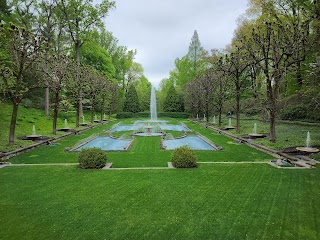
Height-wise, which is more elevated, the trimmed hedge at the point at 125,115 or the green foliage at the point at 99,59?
the green foliage at the point at 99,59

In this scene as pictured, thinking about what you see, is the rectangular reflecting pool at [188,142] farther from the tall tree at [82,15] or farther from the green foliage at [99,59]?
the green foliage at [99,59]

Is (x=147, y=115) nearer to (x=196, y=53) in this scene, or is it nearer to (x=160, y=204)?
(x=196, y=53)

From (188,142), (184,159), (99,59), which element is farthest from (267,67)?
(99,59)

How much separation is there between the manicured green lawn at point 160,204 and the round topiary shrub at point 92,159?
0.41 metres

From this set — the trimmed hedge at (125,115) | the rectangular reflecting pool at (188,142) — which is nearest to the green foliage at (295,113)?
the rectangular reflecting pool at (188,142)

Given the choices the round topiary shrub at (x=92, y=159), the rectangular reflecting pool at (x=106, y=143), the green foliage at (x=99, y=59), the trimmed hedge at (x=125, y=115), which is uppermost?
the green foliage at (x=99, y=59)

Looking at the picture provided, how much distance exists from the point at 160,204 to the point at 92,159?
418 centimetres

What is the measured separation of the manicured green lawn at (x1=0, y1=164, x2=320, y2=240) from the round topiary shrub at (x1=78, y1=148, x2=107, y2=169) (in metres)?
0.41

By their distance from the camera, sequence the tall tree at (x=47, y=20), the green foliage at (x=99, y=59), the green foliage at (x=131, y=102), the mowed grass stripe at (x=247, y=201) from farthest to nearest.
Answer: the green foliage at (x=131, y=102), the green foliage at (x=99, y=59), the tall tree at (x=47, y=20), the mowed grass stripe at (x=247, y=201)

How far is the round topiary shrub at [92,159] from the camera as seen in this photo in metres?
9.46

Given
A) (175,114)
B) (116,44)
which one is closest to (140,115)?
(175,114)

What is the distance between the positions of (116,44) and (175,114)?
1794 centimetres

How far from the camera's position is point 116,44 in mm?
51062

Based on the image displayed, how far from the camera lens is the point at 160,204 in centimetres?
612
